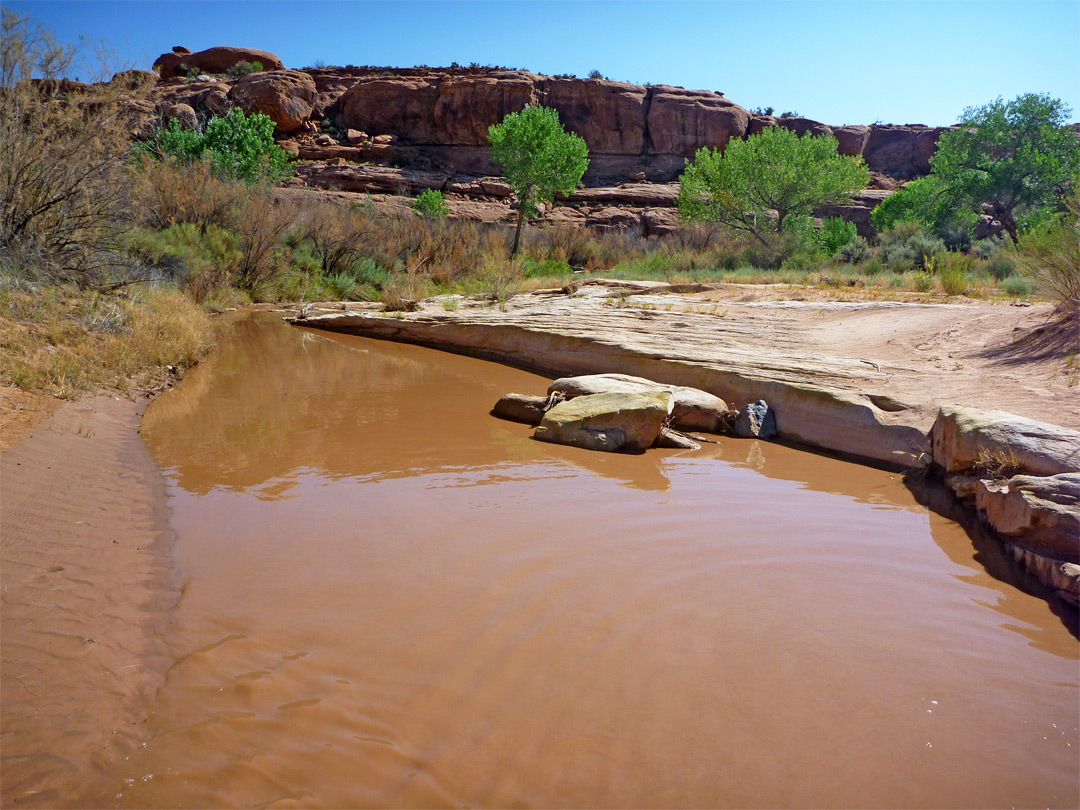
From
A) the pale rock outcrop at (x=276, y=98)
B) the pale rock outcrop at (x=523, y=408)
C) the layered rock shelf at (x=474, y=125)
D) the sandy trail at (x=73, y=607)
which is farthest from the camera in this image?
the pale rock outcrop at (x=276, y=98)

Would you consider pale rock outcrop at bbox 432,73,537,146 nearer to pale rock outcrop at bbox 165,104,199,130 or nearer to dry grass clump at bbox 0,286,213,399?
pale rock outcrop at bbox 165,104,199,130

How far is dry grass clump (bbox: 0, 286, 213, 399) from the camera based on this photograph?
5.71m

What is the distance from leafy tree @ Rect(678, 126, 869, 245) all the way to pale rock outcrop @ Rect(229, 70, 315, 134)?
30789 mm

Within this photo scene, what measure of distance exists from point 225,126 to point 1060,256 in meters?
29.8

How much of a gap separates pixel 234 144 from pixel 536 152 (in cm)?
1319

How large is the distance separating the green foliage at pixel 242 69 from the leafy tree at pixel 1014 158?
46024 millimetres

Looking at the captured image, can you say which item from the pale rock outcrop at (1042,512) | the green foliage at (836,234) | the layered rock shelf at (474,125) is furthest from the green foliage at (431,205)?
the pale rock outcrop at (1042,512)

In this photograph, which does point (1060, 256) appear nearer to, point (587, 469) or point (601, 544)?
point (587, 469)

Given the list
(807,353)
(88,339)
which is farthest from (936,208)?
(88,339)

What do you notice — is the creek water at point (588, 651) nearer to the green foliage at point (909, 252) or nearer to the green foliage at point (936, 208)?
the green foliage at point (909, 252)

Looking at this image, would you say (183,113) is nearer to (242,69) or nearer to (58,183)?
(242,69)

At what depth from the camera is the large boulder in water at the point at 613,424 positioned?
562cm

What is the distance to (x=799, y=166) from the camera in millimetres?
23656

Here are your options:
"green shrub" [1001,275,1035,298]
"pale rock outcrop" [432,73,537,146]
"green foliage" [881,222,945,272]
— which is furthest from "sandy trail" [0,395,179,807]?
"pale rock outcrop" [432,73,537,146]
